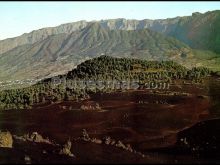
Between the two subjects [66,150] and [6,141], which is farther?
[6,141]

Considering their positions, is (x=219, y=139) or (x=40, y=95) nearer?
(x=219, y=139)

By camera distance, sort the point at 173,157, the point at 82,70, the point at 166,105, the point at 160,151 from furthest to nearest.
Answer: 1. the point at 82,70
2. the point at 166,105
3. the point at 160,151
4. the point at 173,157

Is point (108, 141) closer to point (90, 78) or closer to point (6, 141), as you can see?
point (6, 141)

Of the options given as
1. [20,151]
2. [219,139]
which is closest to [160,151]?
[219,139]

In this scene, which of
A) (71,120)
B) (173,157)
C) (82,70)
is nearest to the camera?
(173,157)

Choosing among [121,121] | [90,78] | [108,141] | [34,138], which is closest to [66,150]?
[108,141]

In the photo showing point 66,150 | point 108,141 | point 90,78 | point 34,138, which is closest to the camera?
point 66,150

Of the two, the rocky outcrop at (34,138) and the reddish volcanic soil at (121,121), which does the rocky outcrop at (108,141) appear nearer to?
the reddish volcanic soil at (121,121)

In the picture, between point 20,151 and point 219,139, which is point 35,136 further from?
point 219,139
